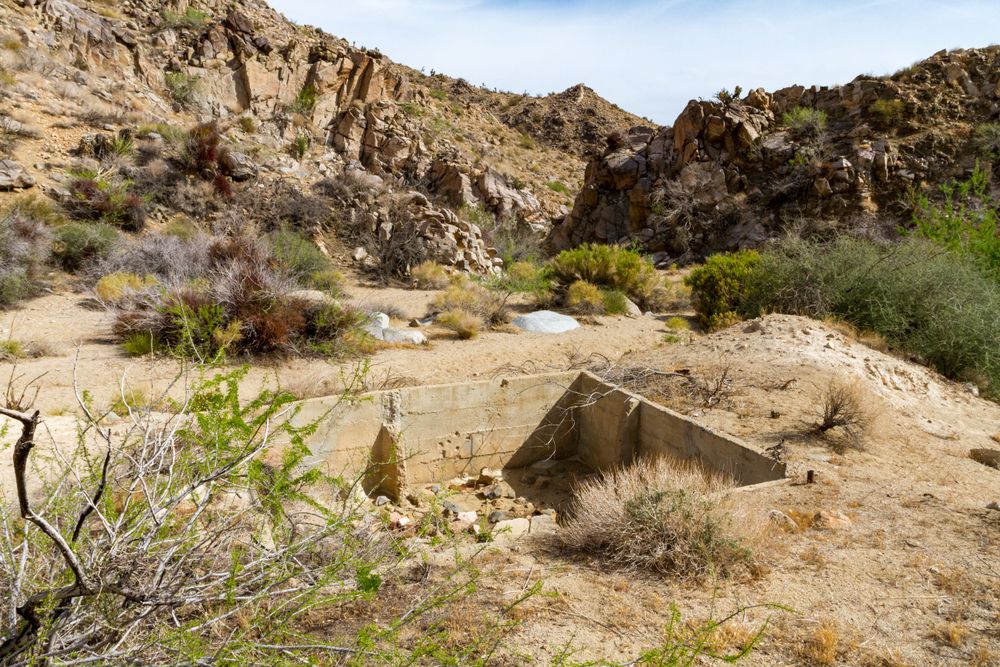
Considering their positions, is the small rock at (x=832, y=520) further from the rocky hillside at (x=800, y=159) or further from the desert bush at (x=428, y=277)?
the rocky hillside at (x=800, y=159)

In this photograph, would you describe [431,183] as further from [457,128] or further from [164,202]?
[164,202]

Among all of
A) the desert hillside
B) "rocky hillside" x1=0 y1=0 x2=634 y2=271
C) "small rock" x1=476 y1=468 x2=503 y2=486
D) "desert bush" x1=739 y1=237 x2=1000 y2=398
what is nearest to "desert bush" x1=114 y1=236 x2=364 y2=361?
the desert hillside

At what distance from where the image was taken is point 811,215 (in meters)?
21.2

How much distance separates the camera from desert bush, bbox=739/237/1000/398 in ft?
29.9

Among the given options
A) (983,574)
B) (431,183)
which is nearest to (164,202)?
(431,183)

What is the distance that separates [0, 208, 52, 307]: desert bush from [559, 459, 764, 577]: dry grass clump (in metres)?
11.2

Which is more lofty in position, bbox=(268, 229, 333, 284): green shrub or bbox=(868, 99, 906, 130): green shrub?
bbox=(868, 99, 906, 130): green shrub

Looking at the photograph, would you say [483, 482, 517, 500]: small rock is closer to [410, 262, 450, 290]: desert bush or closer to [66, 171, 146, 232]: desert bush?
[410, 262, 450, 290]: desert bush

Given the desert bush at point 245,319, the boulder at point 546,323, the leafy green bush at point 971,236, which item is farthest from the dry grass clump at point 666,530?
the leafy green bush at point 971,236

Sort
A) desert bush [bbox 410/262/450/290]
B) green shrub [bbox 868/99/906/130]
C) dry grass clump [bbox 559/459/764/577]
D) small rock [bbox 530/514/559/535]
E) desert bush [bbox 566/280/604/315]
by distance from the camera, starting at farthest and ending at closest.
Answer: green shrub [bbox 868/99/906/130] → desert bush [bbox 410/262/450/290] → desert bush [bbox 566/280/604/315] → small rock [bbox 530/514/559/535] → dry grass clump [bbox 559/459/764/577]

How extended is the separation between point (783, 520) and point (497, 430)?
4142 mm

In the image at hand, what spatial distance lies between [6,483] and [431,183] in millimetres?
22206

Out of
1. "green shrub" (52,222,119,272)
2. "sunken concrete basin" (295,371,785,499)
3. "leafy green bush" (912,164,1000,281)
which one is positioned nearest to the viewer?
"sunken concrete basin" (295,371,785,499)

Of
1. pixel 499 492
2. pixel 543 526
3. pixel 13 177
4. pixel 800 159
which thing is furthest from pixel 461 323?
pixel 800 159
